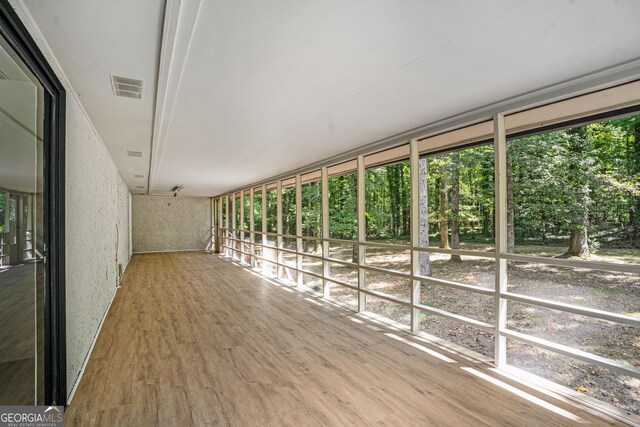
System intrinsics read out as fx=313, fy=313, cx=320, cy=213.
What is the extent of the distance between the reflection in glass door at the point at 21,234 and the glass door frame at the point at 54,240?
5 centimetres

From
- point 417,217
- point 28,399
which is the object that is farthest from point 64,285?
point 417,217

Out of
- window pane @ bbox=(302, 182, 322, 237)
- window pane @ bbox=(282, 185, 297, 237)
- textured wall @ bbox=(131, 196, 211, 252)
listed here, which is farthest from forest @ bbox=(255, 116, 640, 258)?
textured wall @ bbox=(131, 196, 211, 252)

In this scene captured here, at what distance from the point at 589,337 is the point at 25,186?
6.52m

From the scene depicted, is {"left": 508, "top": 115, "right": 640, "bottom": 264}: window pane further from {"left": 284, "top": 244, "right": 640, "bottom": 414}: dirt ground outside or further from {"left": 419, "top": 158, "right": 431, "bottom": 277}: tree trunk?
{"left": 419, "top": 158, "right": 431, "bottom": 277}: tree trunk

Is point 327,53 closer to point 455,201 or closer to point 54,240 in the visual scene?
point 54,240

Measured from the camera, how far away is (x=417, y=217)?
391 centimetres

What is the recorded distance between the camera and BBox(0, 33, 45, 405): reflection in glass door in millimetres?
1601

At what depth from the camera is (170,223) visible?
13672mm

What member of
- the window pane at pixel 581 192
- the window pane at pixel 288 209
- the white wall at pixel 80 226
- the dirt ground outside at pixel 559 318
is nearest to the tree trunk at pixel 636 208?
the window pane at pixel 581 192

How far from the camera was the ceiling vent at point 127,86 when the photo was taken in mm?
2360

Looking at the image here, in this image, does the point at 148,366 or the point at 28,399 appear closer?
the point at 28,399

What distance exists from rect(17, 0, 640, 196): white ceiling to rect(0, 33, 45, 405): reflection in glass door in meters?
0.40

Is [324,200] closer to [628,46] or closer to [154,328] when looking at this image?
[154,328]

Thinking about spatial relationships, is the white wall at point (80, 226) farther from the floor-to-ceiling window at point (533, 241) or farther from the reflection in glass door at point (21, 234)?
the floor-to-ceiling window at point (533, 241)
